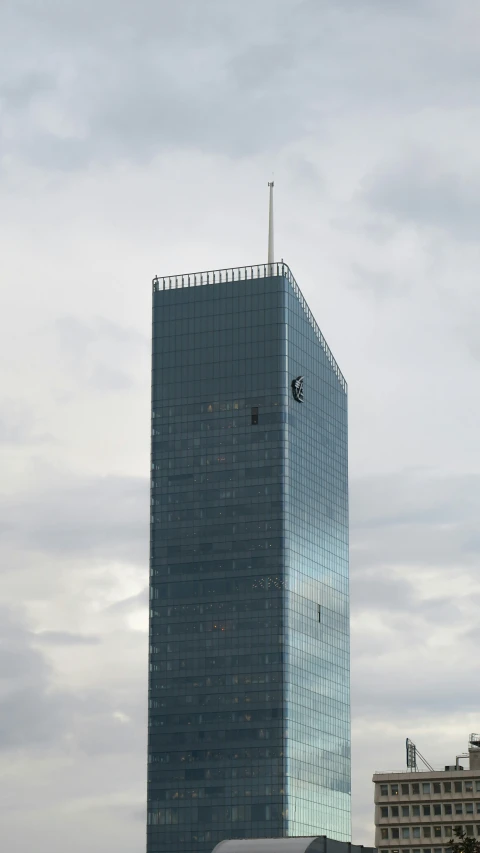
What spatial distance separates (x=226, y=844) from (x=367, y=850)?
820 inches

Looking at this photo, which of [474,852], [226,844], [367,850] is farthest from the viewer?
[367,850]

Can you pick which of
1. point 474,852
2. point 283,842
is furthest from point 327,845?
point 474,852

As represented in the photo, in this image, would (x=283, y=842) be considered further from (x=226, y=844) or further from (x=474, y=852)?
(x=474, y=852)

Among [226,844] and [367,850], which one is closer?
[226,844]

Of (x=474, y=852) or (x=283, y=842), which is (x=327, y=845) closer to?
(x=283, y=842)

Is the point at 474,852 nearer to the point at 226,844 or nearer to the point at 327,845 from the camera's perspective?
the point at 327,845

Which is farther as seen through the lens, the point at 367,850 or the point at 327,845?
the point at 367,850

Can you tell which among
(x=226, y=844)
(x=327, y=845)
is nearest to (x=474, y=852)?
(x=327, y=845)

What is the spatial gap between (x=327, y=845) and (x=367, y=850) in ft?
61.7

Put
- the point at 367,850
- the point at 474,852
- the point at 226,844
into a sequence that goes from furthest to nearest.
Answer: the point at 367,850, the point at 226,844, the point at 474,852

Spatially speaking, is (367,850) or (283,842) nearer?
(283,842)

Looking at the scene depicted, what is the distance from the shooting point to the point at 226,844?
185 meters

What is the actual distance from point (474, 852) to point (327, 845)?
55.2 ft

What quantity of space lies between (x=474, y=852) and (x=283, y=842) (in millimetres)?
21213
